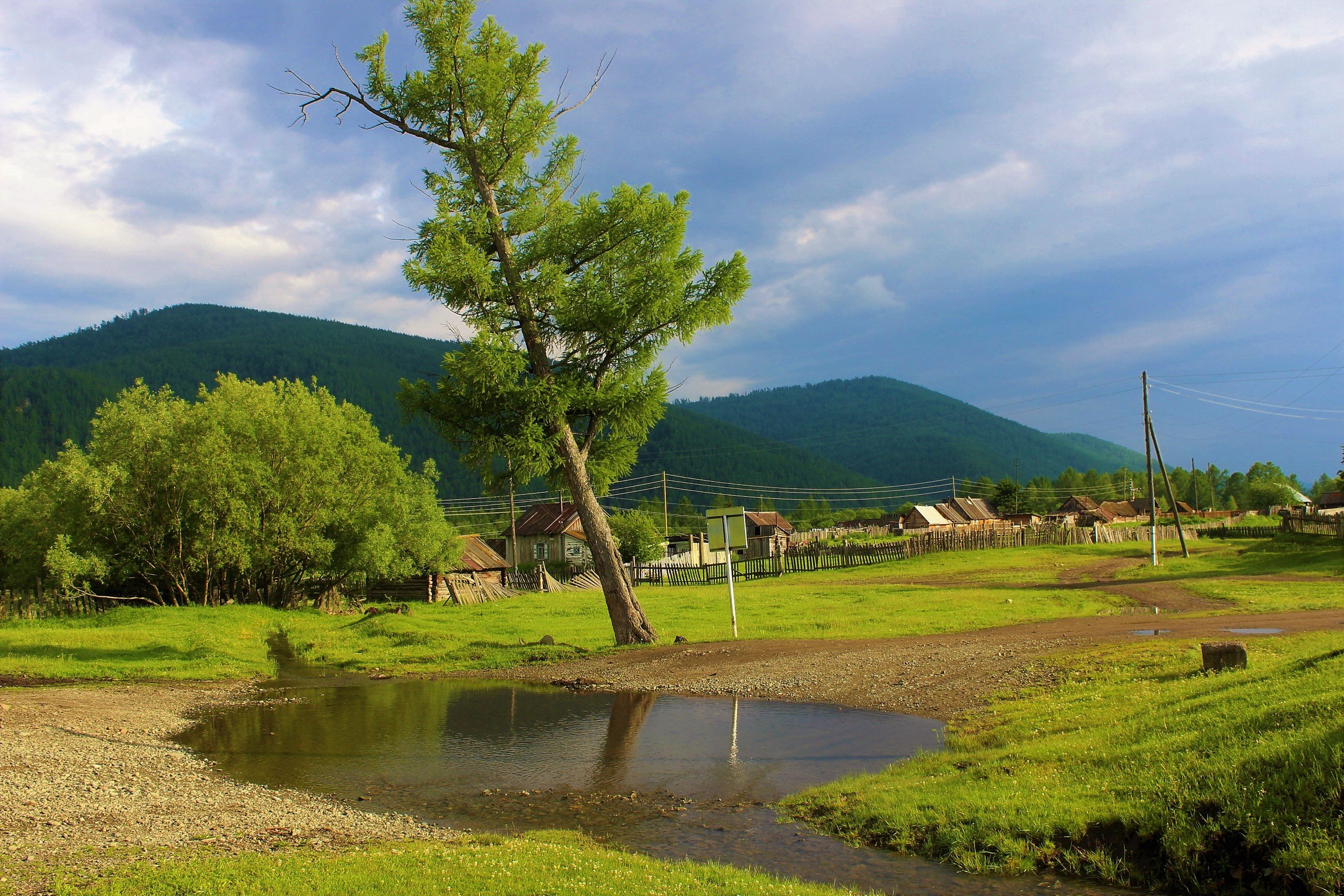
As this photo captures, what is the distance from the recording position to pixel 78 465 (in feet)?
97.2

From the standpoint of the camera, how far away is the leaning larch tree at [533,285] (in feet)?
62.1

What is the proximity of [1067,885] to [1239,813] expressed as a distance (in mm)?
1379

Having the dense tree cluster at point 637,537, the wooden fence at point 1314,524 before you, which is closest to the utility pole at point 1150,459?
the wooden fence at point 1314,524

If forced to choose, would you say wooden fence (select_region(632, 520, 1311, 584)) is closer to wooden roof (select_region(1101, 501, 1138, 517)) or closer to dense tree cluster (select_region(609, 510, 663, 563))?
dense tree cluster (select_region(609, 510, 663, 563))

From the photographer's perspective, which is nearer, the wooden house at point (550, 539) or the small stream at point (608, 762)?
the small stream at point (608, 762)

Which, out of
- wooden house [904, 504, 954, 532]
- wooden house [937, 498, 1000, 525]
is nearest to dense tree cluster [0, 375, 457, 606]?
wooden house [904, 504, 954, 532]

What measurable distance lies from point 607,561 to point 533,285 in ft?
23.5

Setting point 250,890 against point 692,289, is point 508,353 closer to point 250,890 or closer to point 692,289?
point 692,289

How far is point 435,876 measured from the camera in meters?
5.53

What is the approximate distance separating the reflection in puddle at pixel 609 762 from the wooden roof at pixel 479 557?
3697cm

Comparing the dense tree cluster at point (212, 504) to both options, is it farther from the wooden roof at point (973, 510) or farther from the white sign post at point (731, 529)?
the wooden roof at point (973, 510)

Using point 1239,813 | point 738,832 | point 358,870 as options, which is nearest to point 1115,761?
point 1239,813

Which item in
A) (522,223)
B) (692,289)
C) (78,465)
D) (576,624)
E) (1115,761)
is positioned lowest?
(576,624)

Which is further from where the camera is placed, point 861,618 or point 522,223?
point 861,618
